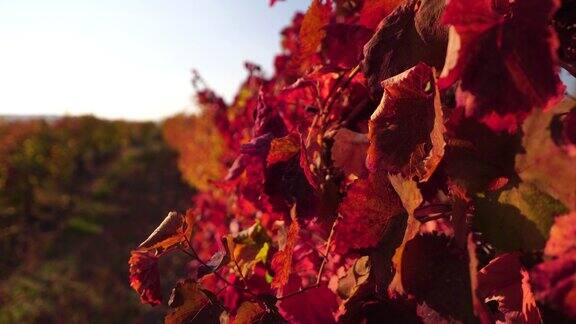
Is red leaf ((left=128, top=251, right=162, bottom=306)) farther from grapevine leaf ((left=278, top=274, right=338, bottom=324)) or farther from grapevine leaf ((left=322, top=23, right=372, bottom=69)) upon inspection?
grapevine leaf ((left=322, top=23, right=372, bottom=69))

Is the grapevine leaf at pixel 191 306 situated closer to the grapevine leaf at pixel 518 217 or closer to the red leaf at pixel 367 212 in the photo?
the red leaf at pixel 367 212

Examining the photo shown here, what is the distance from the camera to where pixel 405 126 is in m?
0.70

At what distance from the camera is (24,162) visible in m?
12.0

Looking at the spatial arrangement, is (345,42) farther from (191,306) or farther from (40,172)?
(40,172)

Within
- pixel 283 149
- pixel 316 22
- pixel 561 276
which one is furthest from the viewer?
pixel 316 22

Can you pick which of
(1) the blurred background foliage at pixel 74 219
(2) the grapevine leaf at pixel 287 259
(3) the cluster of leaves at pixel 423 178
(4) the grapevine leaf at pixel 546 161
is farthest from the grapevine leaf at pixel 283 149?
(1) the blurred background foliage at pixel 74 219

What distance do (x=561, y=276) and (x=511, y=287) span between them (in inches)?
10.2

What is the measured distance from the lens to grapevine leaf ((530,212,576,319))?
0.44m

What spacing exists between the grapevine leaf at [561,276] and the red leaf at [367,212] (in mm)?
299

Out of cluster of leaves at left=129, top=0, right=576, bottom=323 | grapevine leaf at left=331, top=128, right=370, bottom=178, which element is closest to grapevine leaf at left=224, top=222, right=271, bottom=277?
cluster of leaves at left=129, top=0, right=576, bottom=323

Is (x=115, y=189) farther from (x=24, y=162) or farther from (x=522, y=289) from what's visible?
(x=522, y=289)

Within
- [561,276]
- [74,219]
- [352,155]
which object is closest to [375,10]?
[352,155]

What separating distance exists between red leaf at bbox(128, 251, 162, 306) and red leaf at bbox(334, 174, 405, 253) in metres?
0.39

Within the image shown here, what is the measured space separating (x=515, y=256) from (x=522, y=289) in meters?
0.06
